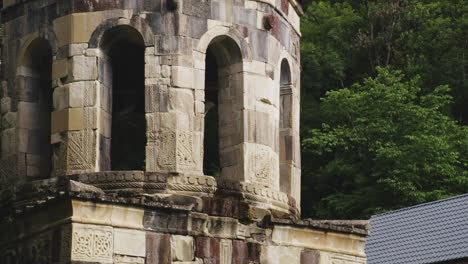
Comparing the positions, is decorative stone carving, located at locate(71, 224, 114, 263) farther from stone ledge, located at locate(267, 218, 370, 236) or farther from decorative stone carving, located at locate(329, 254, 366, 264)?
decorative stone carving, located at locate(329, 254, 366, 264)

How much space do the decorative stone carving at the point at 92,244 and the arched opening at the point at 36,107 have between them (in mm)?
2376

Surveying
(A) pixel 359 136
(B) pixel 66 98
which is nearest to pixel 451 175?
(A) pixel 359 136

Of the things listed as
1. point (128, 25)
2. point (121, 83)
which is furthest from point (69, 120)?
point (121, 83)

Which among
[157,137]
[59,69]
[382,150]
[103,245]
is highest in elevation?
[59,69]

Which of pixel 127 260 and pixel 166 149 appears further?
pixel 166 149

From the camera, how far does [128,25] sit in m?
17.5

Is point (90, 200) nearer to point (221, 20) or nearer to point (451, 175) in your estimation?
point (221, 20)

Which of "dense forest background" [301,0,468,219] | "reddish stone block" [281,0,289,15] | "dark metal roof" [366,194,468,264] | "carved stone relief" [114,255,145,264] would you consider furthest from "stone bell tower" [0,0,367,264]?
"dense forest background" [301,0,468,219]

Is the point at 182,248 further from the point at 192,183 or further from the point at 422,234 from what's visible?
the point at 422,234

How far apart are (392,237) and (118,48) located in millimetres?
11883

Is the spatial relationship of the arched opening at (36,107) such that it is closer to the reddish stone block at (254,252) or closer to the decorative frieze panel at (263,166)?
the decorative frieze panel at (263,166)

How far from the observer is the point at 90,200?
15.8 meters

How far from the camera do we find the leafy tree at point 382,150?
3922cm

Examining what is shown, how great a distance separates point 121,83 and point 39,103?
2.19m
